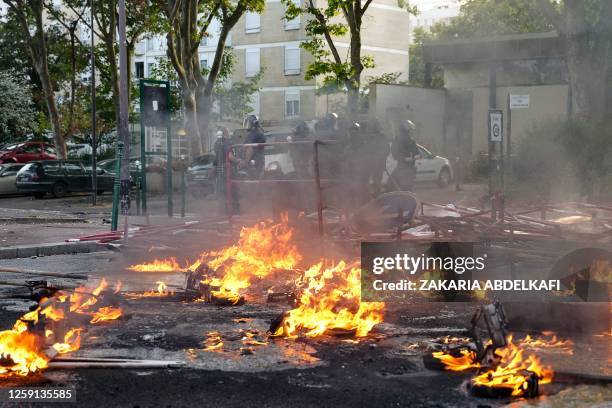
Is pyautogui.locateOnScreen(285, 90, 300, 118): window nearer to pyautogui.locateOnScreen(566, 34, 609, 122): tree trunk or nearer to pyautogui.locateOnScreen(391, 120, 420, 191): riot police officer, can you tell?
pyautogui.locateOnScreen(566, 34, 609, 122): tree trunk

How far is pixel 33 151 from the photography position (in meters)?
36.4

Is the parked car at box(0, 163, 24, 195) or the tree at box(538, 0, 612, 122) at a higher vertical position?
the tree at box(538, 0, 612, 122)

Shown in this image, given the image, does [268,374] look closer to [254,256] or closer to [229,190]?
[254,256]

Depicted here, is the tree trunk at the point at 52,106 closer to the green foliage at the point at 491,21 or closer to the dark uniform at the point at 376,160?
the dark uniform at the point at 376,160

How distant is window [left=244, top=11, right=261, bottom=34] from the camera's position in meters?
51.9

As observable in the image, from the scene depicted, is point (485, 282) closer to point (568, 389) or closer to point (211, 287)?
point (211, 287)

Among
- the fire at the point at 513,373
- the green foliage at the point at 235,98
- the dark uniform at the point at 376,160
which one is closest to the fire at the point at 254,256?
the dark uniform at the point at 376,160

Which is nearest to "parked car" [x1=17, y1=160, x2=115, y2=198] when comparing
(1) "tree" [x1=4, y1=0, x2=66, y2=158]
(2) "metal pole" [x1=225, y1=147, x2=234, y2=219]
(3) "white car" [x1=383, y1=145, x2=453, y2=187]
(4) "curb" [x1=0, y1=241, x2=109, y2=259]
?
(1) "tree" [x1=4, y1=0, x2=66, y2=158]

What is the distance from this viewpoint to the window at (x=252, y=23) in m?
51.9

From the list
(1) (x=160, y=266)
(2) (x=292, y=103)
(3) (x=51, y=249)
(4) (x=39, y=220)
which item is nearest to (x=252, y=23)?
(2) (x=292, y=103)

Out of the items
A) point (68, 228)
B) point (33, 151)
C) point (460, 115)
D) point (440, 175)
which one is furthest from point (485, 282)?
point (33, 151)

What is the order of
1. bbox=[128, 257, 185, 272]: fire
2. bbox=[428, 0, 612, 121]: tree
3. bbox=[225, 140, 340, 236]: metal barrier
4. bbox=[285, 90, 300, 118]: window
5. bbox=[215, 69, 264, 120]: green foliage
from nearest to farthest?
bbox=[225, 140, 340, 236]: metal barrier < bbox=[128, 257, 185, 272]: fire < bbox=[428, 0, 612, 121]: tree < bbox=[215, 69, 264, 120]: green foliage < bbox=[285, 90, 300, 118]: window

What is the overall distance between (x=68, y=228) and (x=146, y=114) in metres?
2.98

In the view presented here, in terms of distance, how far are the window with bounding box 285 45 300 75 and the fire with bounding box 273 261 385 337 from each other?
144 ft
